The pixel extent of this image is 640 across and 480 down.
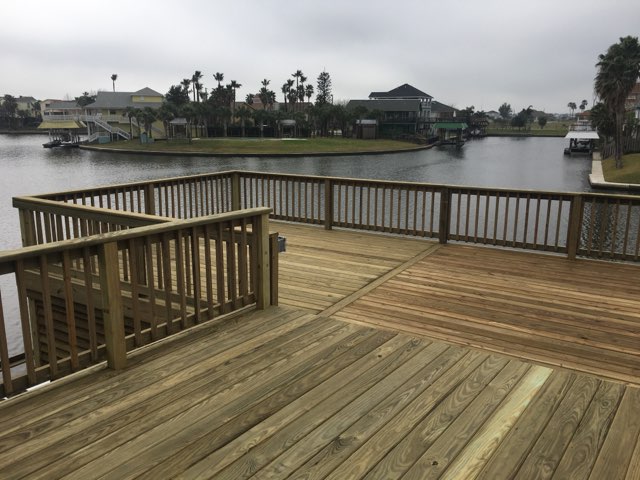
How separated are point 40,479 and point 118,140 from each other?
79.1 meters

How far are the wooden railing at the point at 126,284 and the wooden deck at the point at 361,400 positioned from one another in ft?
0.43

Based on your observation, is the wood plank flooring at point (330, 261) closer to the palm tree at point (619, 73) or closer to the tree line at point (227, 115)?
the palm tree at point (619, 73)

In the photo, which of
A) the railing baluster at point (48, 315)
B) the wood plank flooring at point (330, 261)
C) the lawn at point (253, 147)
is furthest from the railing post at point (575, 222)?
the lawn at point (253, 147)

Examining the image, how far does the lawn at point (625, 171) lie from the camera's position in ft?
101

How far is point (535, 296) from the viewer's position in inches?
193

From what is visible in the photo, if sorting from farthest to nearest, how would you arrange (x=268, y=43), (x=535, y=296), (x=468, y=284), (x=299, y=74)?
(x=299, y=74)
(x=268, y=43)
(x=468, y=284)
(x=535, y=296)


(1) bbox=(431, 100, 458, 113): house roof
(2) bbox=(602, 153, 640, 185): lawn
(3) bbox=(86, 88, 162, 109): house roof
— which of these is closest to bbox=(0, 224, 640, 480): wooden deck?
(2) bbox=(602, 153, 640, 185): lawn

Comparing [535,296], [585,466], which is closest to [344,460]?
[585,466]

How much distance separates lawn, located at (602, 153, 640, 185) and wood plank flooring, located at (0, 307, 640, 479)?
3171cm

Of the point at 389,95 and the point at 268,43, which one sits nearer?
the point at 268,43

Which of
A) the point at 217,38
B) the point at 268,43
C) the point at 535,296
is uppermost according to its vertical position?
the point at 268,43

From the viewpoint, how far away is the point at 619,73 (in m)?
41.1

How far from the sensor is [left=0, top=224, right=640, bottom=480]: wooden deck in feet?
7.43

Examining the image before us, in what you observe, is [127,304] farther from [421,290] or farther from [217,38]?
[217,38]
